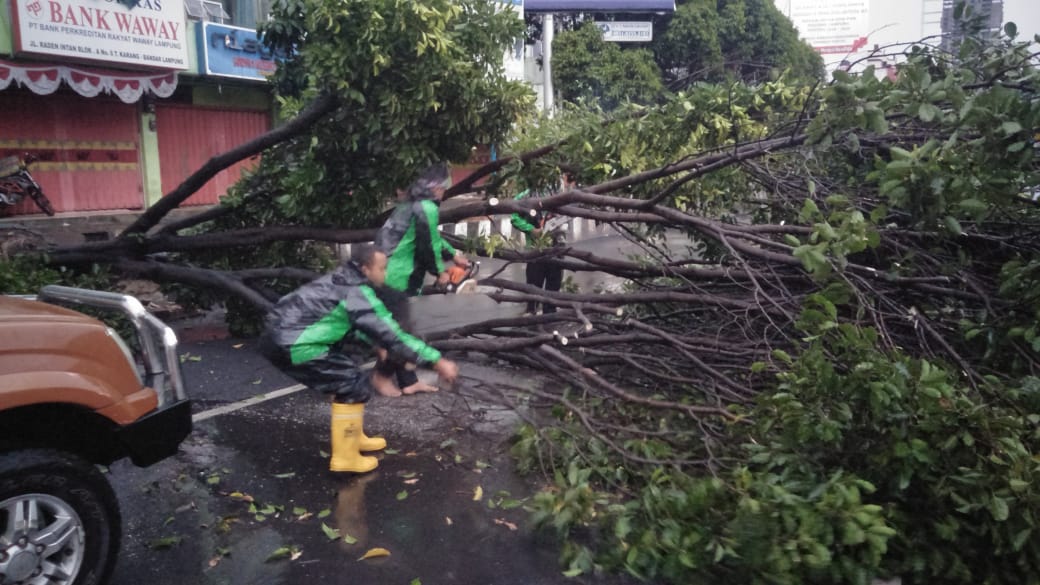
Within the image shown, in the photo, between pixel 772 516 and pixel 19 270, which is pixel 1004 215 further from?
pixel 19 270

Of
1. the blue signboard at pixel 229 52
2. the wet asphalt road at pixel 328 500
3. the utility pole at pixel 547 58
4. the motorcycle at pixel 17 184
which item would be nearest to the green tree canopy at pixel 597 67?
the utility pole at pixel 547 58

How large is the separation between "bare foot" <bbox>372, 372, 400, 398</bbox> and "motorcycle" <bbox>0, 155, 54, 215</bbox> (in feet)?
30.4

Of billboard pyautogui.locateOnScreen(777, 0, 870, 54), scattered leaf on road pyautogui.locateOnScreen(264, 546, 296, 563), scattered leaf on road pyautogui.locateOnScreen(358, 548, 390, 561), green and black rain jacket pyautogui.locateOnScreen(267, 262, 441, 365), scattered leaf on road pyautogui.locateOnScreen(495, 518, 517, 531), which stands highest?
billboard pyautogui.locateOnScreen(777, 0, 870, 54)

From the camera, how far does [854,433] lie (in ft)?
11.3

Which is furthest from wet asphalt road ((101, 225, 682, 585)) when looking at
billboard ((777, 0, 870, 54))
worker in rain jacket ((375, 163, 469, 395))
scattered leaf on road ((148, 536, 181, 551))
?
billboard ((777, 0, 870, 54))

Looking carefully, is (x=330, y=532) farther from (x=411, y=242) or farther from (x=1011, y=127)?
(x=1011, y=127)

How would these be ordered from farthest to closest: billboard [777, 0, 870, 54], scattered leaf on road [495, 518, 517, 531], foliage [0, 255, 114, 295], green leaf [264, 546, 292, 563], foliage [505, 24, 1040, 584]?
billboard [777, 0, 870, 54] → foliage [0, 255, 114, 295] → scattered leaf on road [495, 518, 517, 531] → green leaf [264, 546, 292, 563] → foliage [505, 24, 1040, 584]

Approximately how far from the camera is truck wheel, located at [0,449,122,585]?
277 cm

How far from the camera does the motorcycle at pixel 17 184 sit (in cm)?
1158

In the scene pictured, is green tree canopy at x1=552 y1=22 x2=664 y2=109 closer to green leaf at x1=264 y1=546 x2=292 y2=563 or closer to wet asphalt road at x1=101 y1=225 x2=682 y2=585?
wet asphalt road at x1=101 y1=225 x2=682 y2=585

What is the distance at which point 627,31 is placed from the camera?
1997 centimetres

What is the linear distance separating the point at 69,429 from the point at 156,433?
0.32m

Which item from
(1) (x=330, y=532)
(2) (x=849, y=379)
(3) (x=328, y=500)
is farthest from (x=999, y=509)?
(3) (x=328, y=500)

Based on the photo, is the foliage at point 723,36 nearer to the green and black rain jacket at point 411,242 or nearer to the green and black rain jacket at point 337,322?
the green and black rain jacket at point 411,242
